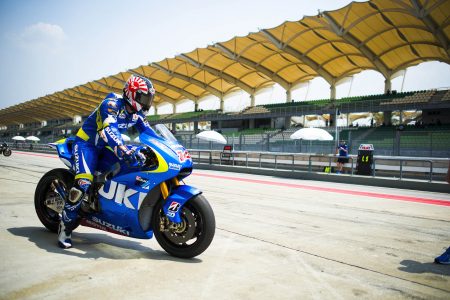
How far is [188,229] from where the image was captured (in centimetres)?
Answer: 337

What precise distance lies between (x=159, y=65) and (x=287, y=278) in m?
46.7

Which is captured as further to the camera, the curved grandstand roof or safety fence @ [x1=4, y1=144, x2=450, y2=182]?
the curved grandstand roof

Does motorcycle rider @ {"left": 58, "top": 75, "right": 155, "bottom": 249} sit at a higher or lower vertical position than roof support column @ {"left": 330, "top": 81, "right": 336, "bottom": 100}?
lower

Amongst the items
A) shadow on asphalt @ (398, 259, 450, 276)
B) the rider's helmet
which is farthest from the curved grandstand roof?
the rider's helmet

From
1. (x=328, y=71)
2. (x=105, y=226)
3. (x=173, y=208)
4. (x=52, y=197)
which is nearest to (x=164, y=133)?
(x=173, y=208)

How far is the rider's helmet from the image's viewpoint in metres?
3.64

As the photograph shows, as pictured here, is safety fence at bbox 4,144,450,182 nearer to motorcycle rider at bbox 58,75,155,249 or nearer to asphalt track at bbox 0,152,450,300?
motorcycle rider at bbox 58,75,155,249

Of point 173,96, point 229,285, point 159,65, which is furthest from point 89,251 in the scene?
point 173,96

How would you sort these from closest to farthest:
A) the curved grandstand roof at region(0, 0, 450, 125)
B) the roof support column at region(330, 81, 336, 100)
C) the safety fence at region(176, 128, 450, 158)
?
1. the safety fence at region(176, 128, 450, 158)
2. the curved grandstand roof at region(0, 0, 450, 125)
3. the roof support column at region(330, 81, 336, 100)

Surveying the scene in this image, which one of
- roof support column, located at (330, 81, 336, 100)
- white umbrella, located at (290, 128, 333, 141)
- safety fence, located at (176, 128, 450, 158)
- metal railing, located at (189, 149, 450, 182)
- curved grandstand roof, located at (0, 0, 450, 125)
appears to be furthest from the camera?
roof support column, located at (330, 81, 336, 100)

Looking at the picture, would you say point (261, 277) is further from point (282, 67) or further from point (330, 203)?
point (282, 67)

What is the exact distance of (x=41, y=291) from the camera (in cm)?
253

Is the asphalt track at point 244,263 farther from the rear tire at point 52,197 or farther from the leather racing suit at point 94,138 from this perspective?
the leather racing suit at point 94,138

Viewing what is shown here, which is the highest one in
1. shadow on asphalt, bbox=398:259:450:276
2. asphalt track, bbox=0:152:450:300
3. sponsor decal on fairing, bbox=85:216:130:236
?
sponsor decal on fairing, bbox=85:216:130:236
